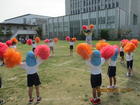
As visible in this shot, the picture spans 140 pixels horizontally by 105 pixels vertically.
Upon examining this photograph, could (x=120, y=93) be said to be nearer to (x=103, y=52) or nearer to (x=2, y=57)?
(x=103, y=52)

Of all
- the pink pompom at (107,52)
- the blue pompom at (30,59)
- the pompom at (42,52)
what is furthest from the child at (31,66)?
the pink pompom at (107,52)

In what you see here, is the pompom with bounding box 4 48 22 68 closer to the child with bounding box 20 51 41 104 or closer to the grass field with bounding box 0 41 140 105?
the child with bounding box 20 51 41 104

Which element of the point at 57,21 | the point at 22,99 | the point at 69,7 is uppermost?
the point at 69,7

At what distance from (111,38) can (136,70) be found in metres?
37.0

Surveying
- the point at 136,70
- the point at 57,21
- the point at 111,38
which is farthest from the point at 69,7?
the point at 136,70

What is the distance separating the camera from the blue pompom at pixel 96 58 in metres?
4.96

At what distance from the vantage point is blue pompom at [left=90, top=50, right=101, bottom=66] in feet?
16.3

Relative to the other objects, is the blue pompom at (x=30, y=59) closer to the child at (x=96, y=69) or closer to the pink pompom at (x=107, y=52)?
the child at (x=96, y=69)

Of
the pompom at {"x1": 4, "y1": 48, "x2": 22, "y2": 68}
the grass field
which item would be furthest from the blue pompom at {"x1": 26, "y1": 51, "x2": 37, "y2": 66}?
the grass field

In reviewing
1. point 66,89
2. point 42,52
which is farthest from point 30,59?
point 66,89

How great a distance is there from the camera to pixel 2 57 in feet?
16.6

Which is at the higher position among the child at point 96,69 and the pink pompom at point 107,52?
the pink pompom at point 107,52

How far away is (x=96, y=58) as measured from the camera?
498 cm

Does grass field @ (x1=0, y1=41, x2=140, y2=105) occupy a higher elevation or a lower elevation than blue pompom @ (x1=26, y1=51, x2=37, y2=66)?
lower
